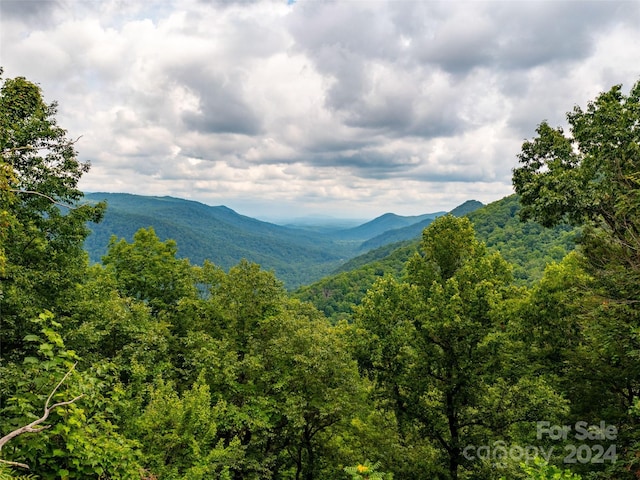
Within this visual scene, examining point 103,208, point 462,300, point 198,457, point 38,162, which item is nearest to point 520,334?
point 462,300

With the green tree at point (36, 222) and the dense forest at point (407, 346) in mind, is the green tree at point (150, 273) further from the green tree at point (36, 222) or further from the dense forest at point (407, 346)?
the green tree at point (36, 222)

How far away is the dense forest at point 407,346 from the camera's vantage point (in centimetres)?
1194

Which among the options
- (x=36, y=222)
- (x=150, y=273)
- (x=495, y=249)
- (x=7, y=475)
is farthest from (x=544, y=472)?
(x=495, y=249)

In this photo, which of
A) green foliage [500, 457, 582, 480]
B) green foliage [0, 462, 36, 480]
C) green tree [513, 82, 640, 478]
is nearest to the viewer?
green foliage [0, 462, 36, 480]

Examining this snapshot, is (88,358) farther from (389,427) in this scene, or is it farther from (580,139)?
(580,139)

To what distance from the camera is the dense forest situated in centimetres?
1194

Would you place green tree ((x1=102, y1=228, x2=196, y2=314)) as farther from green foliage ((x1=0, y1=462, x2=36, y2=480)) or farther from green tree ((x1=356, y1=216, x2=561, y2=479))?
green foliage ((x1=0, y1=462, x2=36, y2=480))

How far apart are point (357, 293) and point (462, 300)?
108 meters

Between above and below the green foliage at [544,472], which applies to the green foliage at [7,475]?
above

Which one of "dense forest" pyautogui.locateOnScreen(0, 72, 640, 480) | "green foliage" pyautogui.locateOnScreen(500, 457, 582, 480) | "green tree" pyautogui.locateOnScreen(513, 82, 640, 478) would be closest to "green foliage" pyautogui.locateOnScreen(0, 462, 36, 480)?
"green foliage" pyautogui.locateOnScreen(500, 457, 582, 480)

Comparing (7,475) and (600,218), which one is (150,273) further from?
(600,218)

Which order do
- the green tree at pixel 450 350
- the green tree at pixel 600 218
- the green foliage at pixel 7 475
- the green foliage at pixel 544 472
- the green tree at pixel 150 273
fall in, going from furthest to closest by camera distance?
the green tree at pixel 150 273 < the green tree at pixel 450 350 < the green tree at pixel 600 218 < the green foliage at pixel 544 472 < the green foliage at pixel 7 475

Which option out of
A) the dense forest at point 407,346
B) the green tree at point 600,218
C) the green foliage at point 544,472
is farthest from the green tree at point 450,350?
the green foliage at point 544,472

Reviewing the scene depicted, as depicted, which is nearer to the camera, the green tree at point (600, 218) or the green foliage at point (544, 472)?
the green foliage at point (544, 472)
